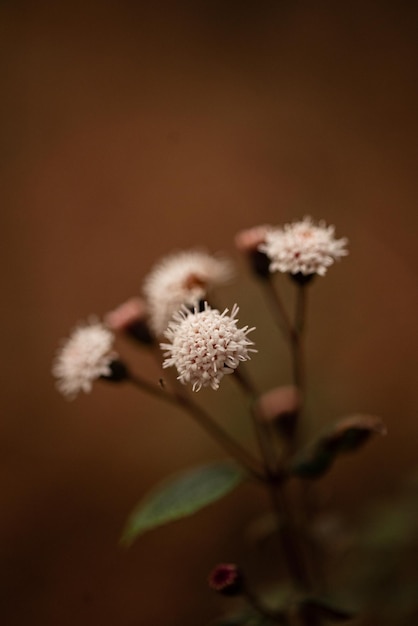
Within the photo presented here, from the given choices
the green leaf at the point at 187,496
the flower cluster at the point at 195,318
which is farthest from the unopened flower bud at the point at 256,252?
the green leaf at the point at 187,496

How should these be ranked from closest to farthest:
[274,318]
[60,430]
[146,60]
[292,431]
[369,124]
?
[292,431], [274,318], [60,430], [369,124], [146,60]

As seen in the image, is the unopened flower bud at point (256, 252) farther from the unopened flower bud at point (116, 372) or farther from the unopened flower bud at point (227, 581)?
the unopened flower bud at point (227, 581)

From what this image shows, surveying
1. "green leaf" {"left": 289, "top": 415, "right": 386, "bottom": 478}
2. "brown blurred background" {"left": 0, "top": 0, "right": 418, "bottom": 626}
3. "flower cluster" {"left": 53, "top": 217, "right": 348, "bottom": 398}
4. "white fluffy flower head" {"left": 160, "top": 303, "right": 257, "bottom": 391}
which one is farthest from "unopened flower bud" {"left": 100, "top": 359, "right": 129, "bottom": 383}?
"brown blurred background" {"left": 0, "top": 0, "right": 418, "bottom": 626}

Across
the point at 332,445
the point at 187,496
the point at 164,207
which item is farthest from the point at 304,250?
the point at 164,207

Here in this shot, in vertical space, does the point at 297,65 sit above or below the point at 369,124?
above

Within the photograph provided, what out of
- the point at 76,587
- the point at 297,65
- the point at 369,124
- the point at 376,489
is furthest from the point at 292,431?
the point at 297,65

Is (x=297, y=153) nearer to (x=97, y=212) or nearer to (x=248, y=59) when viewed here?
(x=248, y=59)

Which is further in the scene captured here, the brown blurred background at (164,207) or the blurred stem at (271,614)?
the brown blurred background at (164,207)
